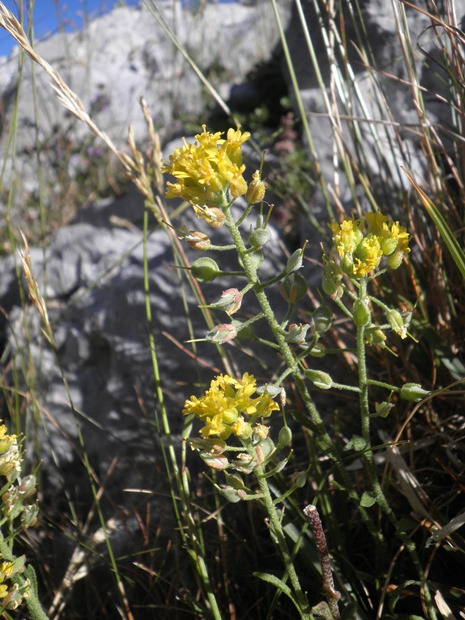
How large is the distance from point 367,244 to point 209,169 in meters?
0.24

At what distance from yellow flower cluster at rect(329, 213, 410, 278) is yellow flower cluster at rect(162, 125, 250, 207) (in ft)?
0.50

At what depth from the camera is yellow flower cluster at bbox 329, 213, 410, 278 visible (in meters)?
0.83

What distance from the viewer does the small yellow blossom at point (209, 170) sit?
0.76 meters

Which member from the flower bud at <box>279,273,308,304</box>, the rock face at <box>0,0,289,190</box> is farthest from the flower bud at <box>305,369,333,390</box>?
the rock face at <box>0,0,289,190</box>

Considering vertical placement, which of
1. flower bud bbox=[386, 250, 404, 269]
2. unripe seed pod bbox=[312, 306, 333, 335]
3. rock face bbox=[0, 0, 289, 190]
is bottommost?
unripe seed pod bbox=[312, 306, 333, 335]

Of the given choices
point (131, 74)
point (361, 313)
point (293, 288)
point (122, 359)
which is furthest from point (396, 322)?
point (131, 74)

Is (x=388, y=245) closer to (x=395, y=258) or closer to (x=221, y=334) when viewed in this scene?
(x=395, y=258)

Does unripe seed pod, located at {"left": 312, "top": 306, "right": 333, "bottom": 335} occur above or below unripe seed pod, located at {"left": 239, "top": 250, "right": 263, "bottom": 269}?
below

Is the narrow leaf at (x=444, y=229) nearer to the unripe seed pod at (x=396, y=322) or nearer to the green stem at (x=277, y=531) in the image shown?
the unripe seed pod at (x=396, y=322)

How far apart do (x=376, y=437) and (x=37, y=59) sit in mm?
1000

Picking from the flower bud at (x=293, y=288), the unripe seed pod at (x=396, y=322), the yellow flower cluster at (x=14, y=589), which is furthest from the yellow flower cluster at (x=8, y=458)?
the unripe seed pod at (x=396, y=322)

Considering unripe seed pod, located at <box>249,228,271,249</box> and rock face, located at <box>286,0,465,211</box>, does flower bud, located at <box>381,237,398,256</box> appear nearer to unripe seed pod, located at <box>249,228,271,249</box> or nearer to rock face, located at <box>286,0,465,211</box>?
unripe seed pod, located at <box>249,228,271,249</box>

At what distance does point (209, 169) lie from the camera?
76 cm

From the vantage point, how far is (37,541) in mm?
1809
